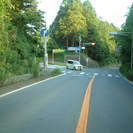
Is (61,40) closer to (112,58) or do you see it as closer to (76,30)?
(76,30)

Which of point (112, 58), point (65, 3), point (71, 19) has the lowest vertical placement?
point (112, 58)

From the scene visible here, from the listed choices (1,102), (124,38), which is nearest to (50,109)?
(1,102)

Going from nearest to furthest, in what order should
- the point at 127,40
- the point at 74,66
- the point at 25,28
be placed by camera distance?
the point at 25,28, the point at 127,40, the point at 74,66

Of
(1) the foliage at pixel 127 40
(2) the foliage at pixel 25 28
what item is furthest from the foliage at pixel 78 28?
(2) the foliage at pixel 25 28

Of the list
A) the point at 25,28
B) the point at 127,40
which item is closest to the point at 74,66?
the point at 127,40

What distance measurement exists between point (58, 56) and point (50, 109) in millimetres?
76287

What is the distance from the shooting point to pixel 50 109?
9445 millimetres

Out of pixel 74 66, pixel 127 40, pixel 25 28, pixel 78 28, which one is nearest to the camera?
pixel 25 28

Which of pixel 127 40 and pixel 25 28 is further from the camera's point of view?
pixel 127 40

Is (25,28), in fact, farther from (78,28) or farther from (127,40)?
(78,28)

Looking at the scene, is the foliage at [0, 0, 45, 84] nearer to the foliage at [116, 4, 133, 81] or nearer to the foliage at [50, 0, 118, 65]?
the foliage at [116, 4, 133, 81]

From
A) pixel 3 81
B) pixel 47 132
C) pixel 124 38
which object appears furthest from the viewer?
pixel 124 38

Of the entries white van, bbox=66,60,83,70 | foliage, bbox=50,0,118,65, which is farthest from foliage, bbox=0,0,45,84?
foliage, bbox=50,0,118,65

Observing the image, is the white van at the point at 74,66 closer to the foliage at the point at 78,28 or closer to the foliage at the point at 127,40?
the foliage at the point at 127,40
